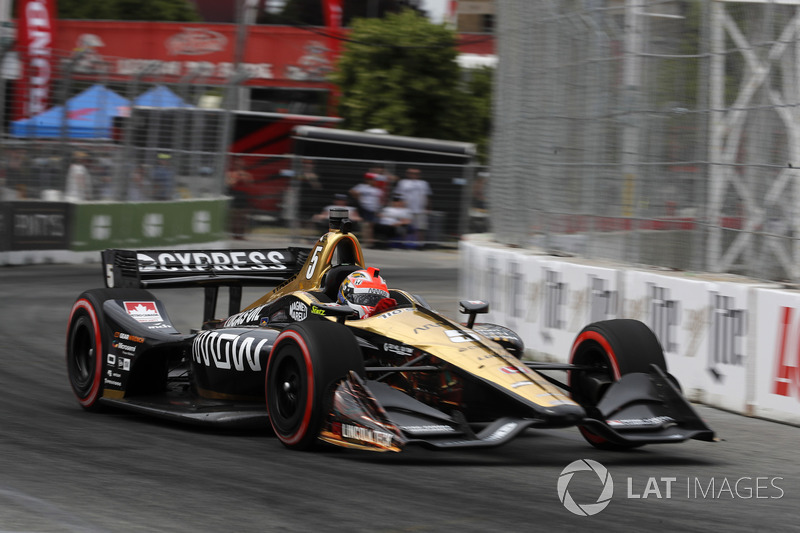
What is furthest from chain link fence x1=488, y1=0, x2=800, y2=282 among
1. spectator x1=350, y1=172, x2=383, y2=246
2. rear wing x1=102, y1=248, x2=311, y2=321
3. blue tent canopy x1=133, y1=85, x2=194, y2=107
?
spectator x1=350, y1=172, x2=383, y2=246

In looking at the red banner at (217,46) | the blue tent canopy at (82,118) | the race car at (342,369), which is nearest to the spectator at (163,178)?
the blue tent canopy at (82,118)

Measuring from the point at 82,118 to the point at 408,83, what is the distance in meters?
13.4

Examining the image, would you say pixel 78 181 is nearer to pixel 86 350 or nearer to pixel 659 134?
pixel 86 350

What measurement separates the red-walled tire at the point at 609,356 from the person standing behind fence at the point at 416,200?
17.1 m

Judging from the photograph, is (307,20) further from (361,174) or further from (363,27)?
(361,174)

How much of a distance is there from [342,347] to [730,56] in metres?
4.96

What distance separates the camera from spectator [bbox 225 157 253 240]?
25469 mm

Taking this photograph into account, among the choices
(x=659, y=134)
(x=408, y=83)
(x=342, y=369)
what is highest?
(x=408, y=83)

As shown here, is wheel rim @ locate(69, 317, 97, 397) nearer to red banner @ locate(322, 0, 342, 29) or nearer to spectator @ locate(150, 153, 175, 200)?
spectator @ locate(150, 153, 175, 200)

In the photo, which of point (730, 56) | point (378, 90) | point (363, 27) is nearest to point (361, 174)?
point (378, 90)

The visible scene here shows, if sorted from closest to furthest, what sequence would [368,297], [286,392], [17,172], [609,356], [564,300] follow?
[286,392]
[609,356]
[368,297]
[564,300]
[17,172]

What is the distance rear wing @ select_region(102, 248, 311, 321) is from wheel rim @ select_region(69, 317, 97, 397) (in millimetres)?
539

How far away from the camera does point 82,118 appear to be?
2008 cm

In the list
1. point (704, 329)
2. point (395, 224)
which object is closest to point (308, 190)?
point (395, 224)
